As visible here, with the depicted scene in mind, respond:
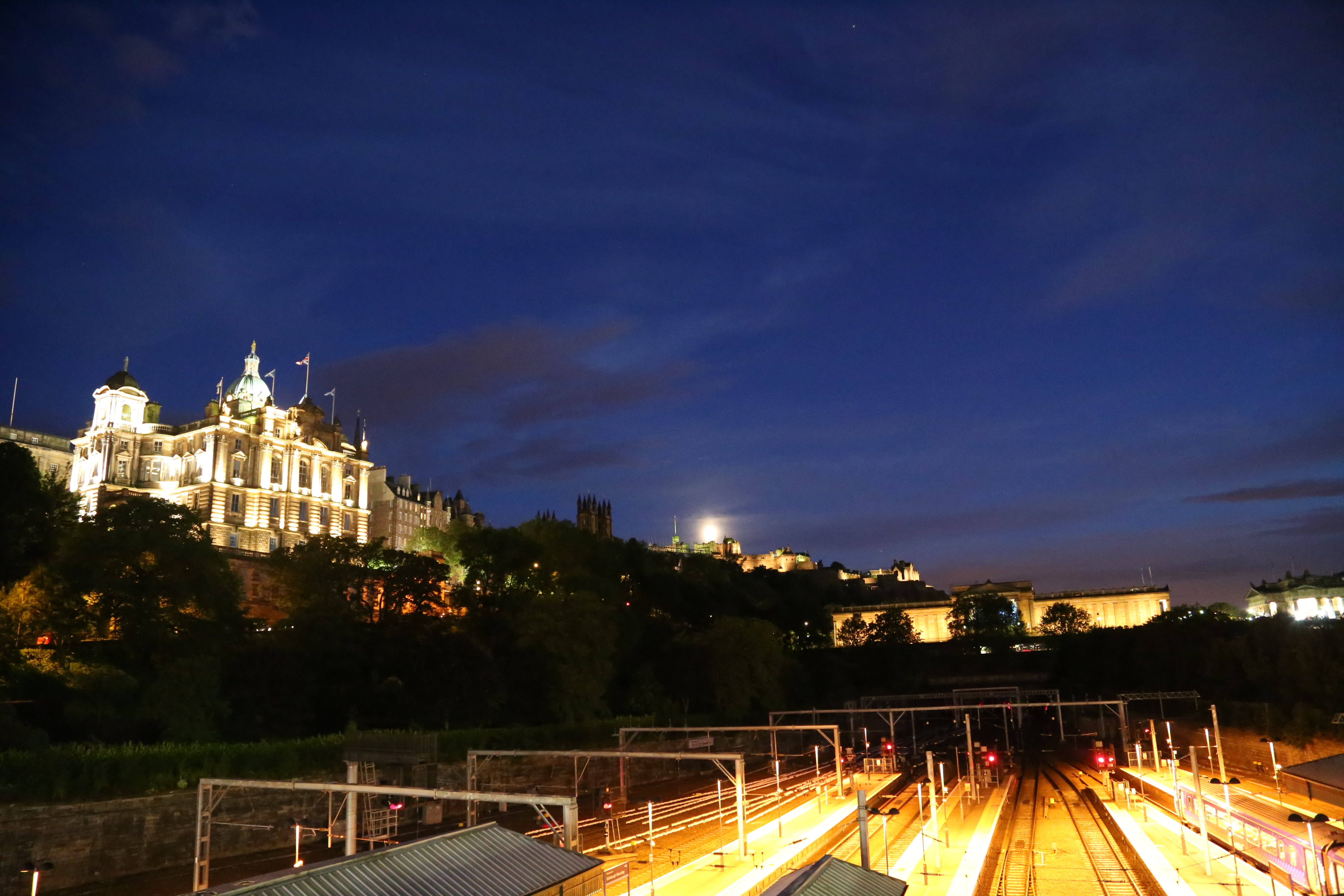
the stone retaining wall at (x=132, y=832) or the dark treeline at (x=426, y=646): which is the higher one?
the dark treeline at (x=426, y=646)

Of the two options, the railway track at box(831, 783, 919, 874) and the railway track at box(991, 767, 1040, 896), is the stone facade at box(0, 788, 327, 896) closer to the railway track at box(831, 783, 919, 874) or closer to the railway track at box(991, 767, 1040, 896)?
the railway track at box(831, 783, 919, 874)

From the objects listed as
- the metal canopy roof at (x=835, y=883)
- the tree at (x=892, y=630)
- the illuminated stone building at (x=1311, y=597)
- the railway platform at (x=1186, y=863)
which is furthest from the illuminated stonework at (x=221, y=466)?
the illuminated stone building at (x=1311, y=597)

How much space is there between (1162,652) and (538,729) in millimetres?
62987

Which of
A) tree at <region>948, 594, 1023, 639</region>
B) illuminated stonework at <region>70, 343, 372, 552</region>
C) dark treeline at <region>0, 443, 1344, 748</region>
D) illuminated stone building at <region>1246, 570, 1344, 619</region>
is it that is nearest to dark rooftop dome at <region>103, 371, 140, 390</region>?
illuminated stonework at <region>70, 343, 372, 552</region>

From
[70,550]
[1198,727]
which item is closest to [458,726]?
[70,550]

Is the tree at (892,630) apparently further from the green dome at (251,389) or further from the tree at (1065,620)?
the green dome at (251,389)

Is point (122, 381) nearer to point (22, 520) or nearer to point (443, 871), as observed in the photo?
point (22, 520)

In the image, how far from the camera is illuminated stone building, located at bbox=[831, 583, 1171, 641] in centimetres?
16988

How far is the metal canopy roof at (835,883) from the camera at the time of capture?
597 inches

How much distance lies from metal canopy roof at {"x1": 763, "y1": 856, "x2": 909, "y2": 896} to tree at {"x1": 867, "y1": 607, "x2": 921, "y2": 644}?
10766cm

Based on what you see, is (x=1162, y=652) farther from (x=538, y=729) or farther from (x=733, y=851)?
(x=733, y=851)

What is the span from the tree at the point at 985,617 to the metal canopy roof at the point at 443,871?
127 meters

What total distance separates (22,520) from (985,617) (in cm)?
12815

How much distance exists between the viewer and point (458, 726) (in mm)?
57812
